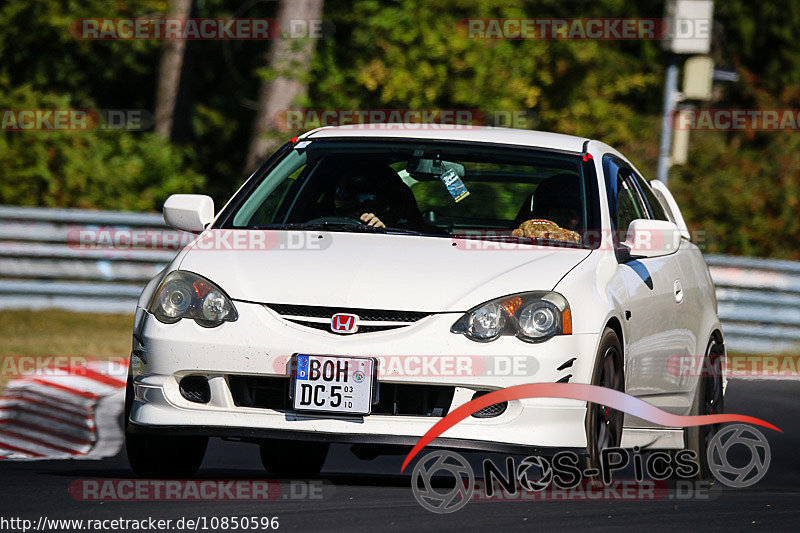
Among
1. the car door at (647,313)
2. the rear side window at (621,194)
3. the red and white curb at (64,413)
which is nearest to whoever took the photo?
the car door at (647,313)

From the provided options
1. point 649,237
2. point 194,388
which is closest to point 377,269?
point 194,388

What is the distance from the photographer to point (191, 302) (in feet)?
20.3

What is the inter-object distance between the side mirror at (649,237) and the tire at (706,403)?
0.97 metres

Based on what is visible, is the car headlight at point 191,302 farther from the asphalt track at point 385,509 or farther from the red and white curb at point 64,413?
the red and white curb at point 64,413

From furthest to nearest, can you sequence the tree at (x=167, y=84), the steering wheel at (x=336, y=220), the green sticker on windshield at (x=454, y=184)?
1. the tree at (x=167, y=84)
2. the green sticker on windshield at (x=454, y=184)
3. the steering wheel at (x=336, y=220)

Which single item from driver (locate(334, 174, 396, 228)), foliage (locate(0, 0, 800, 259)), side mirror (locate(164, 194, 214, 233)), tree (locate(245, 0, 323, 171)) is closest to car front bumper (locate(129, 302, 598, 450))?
side mirror (locate(164, 194, 214, 233))

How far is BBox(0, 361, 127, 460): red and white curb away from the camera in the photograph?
8492mm

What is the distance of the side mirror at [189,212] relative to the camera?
717 centimetres

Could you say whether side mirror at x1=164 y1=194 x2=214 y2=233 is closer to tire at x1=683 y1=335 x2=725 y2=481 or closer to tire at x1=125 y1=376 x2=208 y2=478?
tire at x1=125 y1=376 x2=208 y2=478

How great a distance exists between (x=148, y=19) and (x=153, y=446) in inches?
745

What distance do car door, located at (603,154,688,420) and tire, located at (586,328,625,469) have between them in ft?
0.61

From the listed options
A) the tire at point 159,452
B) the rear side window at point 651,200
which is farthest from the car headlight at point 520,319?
the rear side window at point 651,200

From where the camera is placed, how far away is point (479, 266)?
245 inches

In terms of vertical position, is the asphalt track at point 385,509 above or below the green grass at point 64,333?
below
